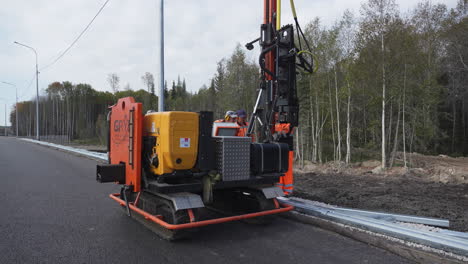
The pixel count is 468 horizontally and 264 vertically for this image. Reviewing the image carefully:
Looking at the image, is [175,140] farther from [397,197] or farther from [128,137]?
[397,197]

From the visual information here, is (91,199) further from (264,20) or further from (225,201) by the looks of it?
(264,20)

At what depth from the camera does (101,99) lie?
69.2m

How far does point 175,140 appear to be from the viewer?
3.97m

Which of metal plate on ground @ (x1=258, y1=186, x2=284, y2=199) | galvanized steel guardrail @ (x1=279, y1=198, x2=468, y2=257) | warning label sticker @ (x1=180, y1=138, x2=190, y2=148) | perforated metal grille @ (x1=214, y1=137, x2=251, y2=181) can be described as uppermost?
warning label sticker @ (x1=180, y1=138, x2=190, y2=148)

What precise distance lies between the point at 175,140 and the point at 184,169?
0.45 meters

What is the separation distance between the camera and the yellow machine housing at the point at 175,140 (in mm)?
3947

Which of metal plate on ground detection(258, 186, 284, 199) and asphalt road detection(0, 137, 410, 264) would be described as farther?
metal plate on ground detection(258, 186, 284, 199)

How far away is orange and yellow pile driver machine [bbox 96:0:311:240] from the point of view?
13.1 feet

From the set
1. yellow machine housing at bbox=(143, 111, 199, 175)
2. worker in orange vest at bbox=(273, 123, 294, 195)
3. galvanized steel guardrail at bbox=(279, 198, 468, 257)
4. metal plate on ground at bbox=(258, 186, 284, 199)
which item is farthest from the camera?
worker in orange vest at bbox=(273, 123, 294, 195)

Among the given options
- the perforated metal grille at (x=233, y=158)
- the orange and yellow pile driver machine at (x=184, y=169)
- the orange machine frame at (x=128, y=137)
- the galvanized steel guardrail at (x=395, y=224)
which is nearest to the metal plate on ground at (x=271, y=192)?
the orange and yellow pile driver machine at (x=184, y=169)

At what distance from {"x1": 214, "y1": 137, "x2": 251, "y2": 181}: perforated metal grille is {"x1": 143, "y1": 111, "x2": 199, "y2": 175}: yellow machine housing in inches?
13.8

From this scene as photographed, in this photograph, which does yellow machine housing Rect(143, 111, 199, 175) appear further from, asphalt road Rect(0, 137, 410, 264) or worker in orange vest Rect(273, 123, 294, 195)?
worker in orange vest Rect(273, 123, 294, 195)

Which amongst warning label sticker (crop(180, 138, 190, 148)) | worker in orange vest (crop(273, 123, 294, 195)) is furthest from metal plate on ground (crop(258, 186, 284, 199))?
warning label sticker (crop(180, 138, 190, 148))

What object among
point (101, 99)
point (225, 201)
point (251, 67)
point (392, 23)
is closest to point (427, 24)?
point (392, 23)
